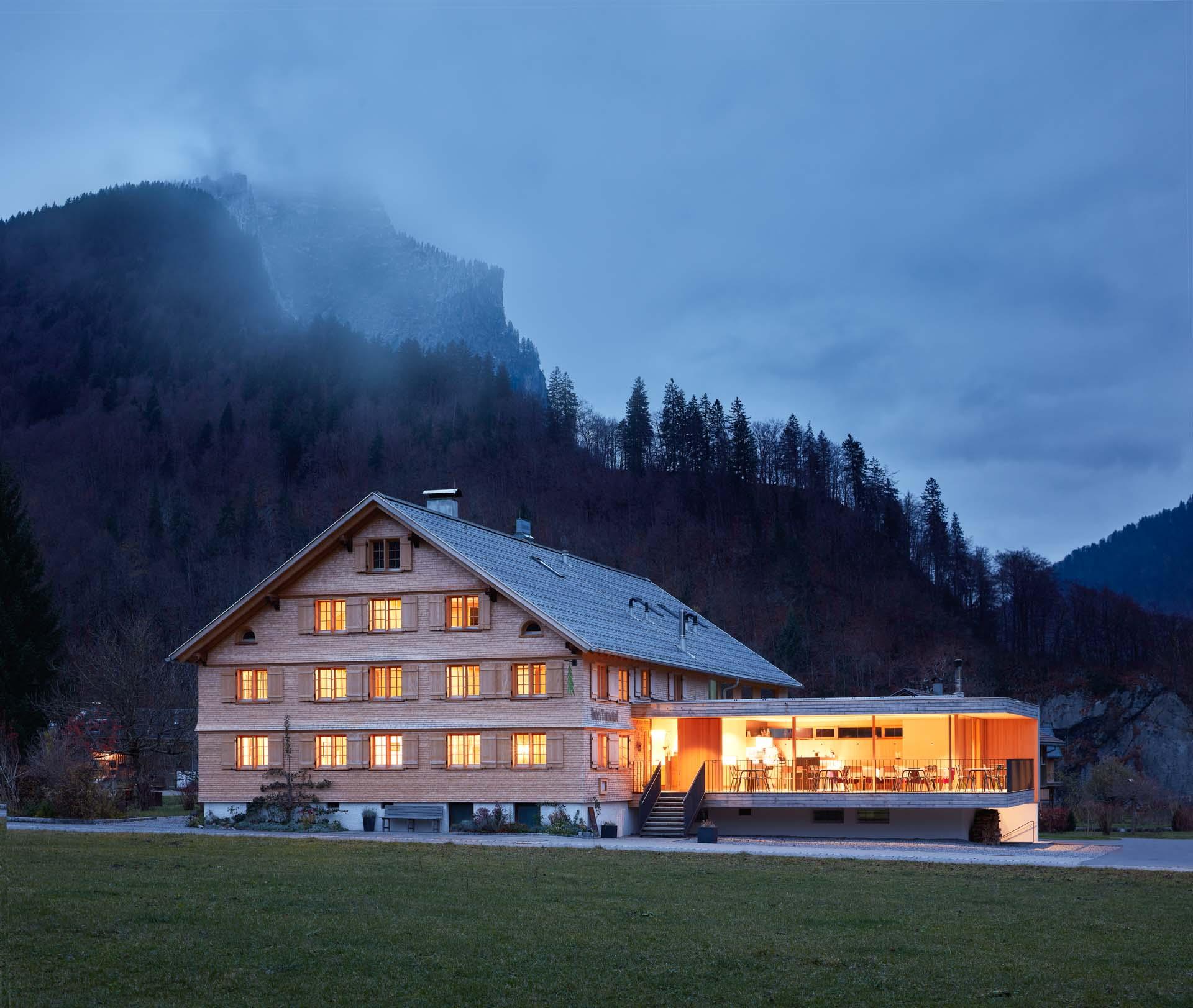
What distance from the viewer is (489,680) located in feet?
122

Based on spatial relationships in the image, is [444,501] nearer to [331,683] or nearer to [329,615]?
[329,615]

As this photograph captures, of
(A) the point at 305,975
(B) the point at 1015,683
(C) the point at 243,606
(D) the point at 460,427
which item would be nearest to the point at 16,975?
(A) the point at 305,975

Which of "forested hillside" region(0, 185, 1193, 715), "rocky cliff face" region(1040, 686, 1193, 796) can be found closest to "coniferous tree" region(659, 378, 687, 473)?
"forested hillside" region(0, 185, 1193, 715)

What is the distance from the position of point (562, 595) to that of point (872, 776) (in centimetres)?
1076

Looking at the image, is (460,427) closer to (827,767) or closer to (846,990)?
(827,767)

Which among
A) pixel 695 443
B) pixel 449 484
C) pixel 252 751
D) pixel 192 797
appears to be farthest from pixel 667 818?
pixel 695 443

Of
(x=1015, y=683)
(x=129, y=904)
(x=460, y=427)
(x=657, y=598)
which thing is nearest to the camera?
(x=129, y=904)

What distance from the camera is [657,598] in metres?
51.9

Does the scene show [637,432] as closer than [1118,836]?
No

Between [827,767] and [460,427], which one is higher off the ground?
[460,427]

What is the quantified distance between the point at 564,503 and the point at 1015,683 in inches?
1872

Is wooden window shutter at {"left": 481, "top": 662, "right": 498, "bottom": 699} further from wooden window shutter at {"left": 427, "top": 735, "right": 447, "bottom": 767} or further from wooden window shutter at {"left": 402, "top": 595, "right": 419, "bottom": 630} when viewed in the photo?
wooden window shutter at {"left": 402, "top": 595, "right": 419, "bottom": 630}

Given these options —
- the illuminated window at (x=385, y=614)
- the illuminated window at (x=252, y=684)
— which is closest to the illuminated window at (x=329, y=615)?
the illuminated window at (x=385, y=614)

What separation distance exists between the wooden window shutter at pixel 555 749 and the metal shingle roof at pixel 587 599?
2.69 metres
